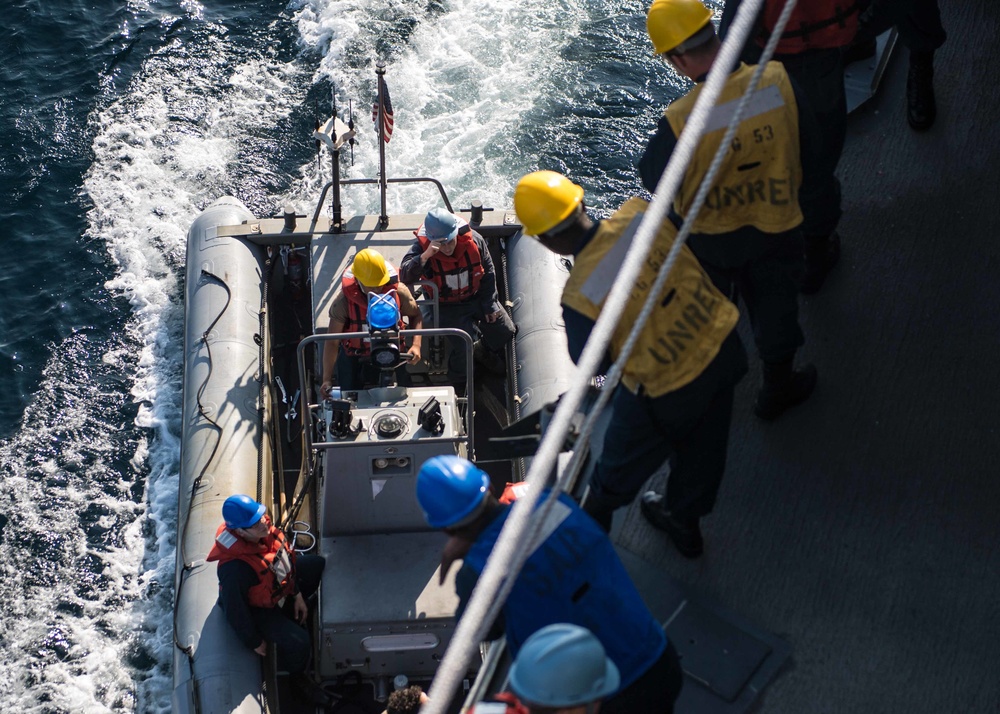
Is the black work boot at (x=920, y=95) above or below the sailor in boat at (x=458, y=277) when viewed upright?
above

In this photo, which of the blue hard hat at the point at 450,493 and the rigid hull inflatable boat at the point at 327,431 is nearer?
the blue hard hat at the point at 450,493

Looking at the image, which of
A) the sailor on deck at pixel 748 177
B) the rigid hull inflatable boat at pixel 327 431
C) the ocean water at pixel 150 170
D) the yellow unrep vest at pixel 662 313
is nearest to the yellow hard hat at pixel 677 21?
the sailor on deck at pixel 748 177

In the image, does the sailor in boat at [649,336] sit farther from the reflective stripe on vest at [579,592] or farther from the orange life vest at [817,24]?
the orange life vest at [817,24]

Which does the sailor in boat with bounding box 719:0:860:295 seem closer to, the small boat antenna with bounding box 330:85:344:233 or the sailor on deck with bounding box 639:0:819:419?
the sailor on deck with bounding box 639:0:819:419

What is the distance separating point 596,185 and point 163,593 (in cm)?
607

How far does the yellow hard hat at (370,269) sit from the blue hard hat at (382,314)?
44 cm

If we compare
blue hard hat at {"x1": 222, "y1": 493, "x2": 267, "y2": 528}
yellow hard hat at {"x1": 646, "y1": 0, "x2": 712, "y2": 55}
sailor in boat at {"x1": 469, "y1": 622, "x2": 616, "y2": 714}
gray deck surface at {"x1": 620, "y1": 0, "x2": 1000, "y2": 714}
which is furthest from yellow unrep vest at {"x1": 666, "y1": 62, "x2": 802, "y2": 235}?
blue hard hat at {"x1": 222, "y1": 493, "x2": 267, "y2": 528}

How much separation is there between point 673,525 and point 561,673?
4.62 ft

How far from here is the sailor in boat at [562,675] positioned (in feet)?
6.94

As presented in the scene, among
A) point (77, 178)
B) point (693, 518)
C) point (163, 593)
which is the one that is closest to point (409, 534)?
point (693, 518)

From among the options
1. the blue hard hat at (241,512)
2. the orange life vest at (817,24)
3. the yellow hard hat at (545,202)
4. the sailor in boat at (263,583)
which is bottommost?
the sailor in boat at (263,583)

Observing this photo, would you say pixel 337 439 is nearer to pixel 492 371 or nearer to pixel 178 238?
pixel 492 371

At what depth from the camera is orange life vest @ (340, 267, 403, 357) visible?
21.5 feet

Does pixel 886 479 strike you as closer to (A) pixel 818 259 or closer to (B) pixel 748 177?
(A) pixel 818 259
